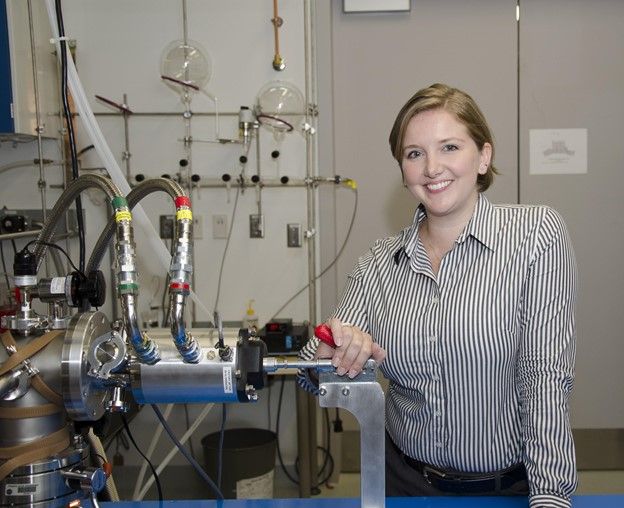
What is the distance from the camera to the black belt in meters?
1.34

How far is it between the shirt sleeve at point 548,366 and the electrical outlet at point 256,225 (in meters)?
1.92

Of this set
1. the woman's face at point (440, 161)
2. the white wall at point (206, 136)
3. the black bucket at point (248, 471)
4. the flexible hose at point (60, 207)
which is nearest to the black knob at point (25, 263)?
the flexible hose at point (60, 207)

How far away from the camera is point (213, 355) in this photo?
86 centimetres

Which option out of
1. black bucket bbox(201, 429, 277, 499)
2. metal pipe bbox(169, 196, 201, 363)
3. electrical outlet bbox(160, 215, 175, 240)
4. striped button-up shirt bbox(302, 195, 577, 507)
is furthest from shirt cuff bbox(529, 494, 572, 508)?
electrical outlet bbox(160, 215, 175, 240)

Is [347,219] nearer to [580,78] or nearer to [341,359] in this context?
[580,78]

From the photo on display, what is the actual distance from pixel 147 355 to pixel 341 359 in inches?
11.9

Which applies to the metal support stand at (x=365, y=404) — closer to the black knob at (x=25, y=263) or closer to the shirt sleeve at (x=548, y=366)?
the shirt sleeve at (x=548, y=366)

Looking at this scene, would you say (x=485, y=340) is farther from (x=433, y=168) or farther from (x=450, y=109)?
(x=450, y=109)

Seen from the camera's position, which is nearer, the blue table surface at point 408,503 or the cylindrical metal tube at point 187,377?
the cylindrical metal tube at point 187,377

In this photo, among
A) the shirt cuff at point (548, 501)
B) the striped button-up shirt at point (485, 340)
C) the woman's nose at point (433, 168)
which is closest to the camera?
the shirt cuff at point (548, 501)

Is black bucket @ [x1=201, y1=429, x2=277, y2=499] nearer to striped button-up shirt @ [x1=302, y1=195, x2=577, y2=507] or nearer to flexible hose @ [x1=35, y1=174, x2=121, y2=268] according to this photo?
striped button-up shirt @ [x1=302, y1=195, x2=577, y2=507]

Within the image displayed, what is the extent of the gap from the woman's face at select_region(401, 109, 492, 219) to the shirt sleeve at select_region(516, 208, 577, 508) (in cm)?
19

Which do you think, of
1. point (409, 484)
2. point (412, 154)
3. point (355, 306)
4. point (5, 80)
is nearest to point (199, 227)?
point (5, 80)

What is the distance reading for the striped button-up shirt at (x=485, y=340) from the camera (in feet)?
4.16
